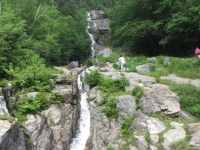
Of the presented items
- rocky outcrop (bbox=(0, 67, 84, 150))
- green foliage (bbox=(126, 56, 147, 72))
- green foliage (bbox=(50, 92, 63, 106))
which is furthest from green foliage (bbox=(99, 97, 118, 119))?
green foliage (bbox=(126, 56, 147, 72))

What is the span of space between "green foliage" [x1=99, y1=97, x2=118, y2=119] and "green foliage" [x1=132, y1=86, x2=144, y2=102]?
1.50 meters

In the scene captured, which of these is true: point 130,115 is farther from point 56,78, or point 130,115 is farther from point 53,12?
point 53,12

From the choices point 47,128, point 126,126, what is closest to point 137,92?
point 126,126

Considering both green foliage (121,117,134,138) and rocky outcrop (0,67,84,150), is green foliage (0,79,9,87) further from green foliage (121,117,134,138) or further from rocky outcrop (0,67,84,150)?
green foliage (121,117,134,138)

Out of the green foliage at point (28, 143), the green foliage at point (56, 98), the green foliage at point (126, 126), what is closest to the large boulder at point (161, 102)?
the green foliage at point (126, 126)

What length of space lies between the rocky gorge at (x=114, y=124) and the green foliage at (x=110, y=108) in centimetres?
27

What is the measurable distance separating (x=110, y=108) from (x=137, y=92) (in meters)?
2.15

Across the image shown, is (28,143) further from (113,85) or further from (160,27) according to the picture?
(160,27)

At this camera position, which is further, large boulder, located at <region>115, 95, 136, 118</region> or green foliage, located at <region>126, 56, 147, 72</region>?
green foliage, located at <region>126, 56, 147, 72</region>

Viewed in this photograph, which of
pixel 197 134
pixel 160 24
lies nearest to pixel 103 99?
pixel 197 134

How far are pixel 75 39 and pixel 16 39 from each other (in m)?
20.7

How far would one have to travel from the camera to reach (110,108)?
1471 cm

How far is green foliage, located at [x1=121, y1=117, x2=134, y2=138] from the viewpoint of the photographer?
13040 mm

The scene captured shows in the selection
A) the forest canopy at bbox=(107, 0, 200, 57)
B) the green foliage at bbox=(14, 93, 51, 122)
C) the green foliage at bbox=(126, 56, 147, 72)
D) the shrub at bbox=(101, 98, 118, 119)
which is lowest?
the shrub at bbox=(101, 98, 118, 119)
